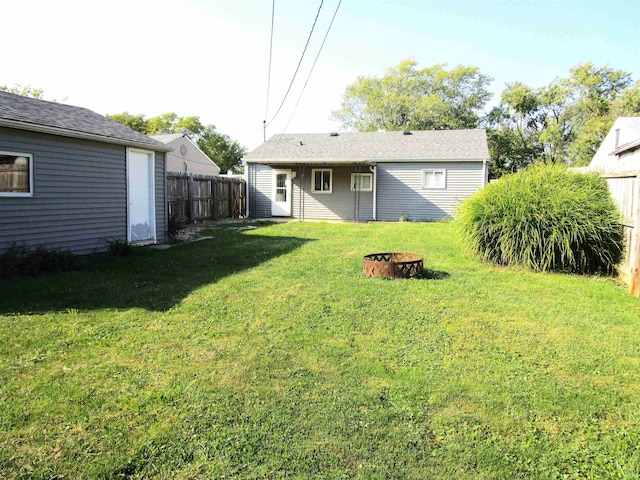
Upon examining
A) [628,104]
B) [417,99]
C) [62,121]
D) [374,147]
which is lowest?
[62,121]

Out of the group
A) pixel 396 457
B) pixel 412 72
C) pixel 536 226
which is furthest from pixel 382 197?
pixel 412 72

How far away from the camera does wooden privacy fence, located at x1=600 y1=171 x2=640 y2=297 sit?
18.9ft

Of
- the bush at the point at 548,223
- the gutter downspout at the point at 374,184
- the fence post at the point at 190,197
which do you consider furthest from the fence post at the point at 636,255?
the fence post at the point at 190,197

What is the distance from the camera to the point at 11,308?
16.0 ft

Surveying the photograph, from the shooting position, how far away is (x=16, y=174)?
7152mm

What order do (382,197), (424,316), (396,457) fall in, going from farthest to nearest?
(382,197)
(424,316)
(396,457)

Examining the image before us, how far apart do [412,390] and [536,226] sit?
5.53 m

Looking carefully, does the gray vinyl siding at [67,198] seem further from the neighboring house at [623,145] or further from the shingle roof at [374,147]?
the neighboring house at [623,145]

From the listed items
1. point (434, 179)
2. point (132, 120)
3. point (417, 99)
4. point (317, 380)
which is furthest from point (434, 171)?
point (132, 120)

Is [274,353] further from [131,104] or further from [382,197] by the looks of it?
[131,104]

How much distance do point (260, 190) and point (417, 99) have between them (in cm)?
2374

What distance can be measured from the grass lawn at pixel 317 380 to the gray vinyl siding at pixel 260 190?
13.3 m

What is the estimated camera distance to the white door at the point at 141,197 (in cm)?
980

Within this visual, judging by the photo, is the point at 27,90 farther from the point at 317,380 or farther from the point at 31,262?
the point at 317,380
